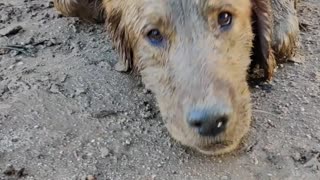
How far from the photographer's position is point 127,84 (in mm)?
4273

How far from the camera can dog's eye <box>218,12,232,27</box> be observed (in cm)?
369

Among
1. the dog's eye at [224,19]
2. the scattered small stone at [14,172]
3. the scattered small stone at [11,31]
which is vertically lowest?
the scattered small stone at [11,31]

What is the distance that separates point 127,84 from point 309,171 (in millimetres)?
1279

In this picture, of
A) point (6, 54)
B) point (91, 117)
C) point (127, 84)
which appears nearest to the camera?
point (91, 117)

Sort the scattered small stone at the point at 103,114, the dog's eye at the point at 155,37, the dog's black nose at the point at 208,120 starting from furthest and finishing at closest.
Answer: the scattered small stone at the point at 103,114
the dog's eye at the point at 155,37
the dog's black nose at the point at 208,120

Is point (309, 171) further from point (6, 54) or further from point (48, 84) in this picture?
point (6, 54)

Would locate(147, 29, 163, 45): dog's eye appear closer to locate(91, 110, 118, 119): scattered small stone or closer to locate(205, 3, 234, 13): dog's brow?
locate(205, 3, 234, 13): dog's brow

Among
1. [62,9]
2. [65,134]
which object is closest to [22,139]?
[65,134]

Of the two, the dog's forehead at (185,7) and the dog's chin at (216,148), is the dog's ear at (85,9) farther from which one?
the dog's chin at (216,148)

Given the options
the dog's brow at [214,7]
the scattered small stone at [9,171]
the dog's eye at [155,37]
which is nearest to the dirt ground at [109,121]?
the scattered small stone at [9,171]

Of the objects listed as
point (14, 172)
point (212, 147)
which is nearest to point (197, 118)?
point (212, 147)

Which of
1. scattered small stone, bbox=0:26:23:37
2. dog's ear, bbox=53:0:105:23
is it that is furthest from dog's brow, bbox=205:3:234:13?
scattered small stone, bbox=0:26:23:37

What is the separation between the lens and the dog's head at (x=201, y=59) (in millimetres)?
3357

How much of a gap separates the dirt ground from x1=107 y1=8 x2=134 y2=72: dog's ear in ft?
0.22
